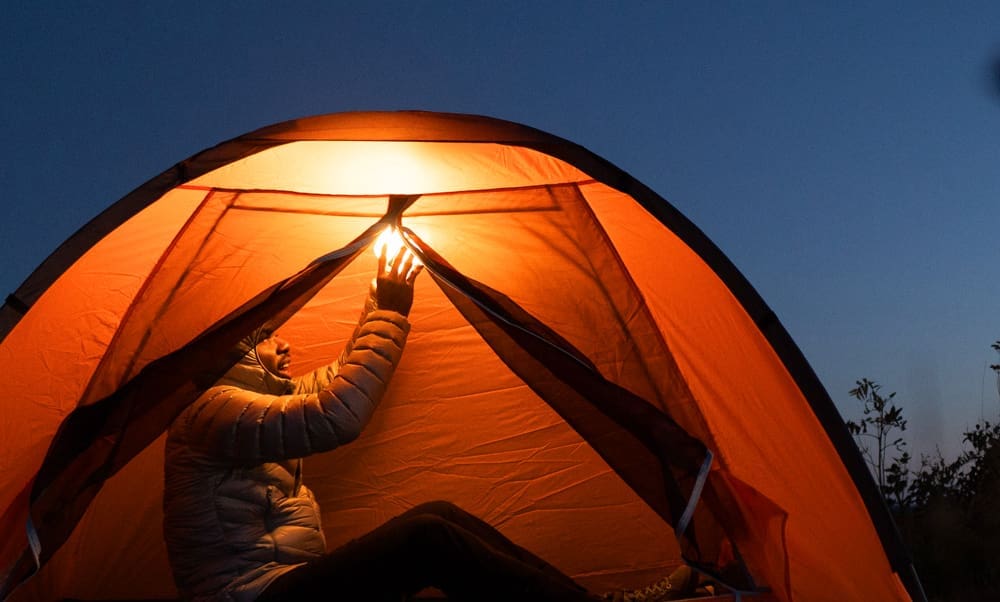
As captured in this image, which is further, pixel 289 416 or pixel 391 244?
pixel 391 244

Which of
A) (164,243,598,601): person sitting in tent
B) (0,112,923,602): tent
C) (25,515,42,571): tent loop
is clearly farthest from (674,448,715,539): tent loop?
(25,515,42,571): tent loop

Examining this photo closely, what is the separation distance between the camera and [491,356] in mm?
4227

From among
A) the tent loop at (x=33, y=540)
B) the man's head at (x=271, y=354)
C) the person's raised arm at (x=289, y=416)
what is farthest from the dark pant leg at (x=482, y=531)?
the tent loop at (x=33, y=540)

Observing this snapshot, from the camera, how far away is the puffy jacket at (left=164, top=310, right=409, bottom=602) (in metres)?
3.01

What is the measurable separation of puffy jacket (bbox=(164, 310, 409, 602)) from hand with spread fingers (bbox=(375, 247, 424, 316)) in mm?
149

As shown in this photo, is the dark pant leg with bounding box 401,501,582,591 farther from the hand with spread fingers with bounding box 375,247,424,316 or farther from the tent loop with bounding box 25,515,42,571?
the tent loop with bounding box 25,515,42,571

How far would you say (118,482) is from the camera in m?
4.08

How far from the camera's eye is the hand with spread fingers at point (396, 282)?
11.0 ft

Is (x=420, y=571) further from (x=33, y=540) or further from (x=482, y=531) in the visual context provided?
(x=33, y=540)

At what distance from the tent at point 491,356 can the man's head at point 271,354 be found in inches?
6.3

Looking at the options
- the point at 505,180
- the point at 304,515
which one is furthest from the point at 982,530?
the point at 304,515

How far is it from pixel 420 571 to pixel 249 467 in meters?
0.60

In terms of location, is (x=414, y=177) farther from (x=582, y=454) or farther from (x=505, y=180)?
(x=582, y=454)

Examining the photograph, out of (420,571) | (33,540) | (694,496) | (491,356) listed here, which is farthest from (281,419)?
(491,356)
